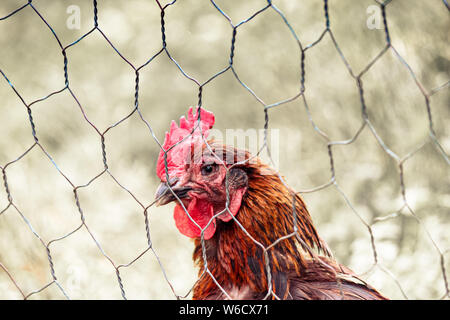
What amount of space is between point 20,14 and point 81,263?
1906 millimetres

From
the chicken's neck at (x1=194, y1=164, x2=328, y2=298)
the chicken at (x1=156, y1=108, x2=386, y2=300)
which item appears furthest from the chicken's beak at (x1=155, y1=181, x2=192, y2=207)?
the chicken's neck at (x1=194, y1=164, x2=328, y2=298)

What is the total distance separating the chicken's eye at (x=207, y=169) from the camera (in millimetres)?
1261

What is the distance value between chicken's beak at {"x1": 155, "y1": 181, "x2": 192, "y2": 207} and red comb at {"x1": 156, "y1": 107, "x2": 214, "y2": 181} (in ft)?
0.12

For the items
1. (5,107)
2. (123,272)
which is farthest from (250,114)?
(5,107)

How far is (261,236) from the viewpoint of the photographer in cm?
123

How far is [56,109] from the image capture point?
3.01 metres

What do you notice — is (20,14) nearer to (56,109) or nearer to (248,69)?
(56,109)

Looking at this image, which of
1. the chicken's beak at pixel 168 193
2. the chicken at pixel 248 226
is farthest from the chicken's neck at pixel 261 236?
the chicken's beak at pixel 168 193

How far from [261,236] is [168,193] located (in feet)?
0.91

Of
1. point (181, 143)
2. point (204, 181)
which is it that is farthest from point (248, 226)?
point (181, 143)

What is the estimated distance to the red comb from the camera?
1.28m

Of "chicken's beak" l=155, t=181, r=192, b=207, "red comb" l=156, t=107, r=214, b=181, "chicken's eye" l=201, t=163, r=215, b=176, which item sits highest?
"red comb" l=156, t=107, r=214, b=181

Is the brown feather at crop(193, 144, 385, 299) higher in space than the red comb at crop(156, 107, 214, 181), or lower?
lower

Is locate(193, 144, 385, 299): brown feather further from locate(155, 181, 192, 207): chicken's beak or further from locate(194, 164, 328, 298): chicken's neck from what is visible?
locate(155, 181, 192, 207): chicken's beak
